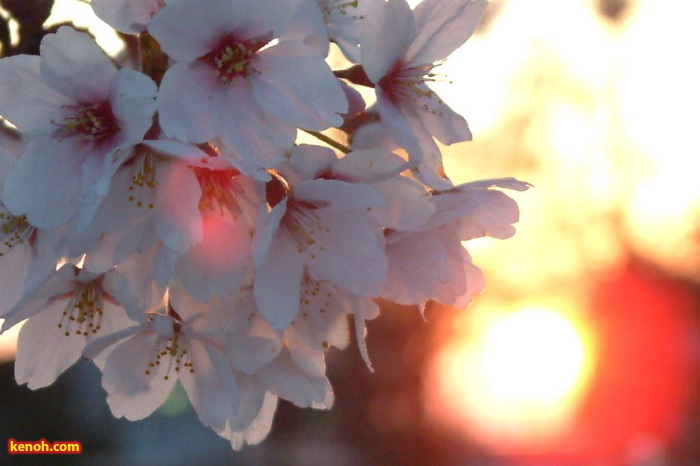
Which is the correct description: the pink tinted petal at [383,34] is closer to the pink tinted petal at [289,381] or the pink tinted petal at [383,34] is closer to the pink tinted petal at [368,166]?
the pink tinted petal at [368,166]

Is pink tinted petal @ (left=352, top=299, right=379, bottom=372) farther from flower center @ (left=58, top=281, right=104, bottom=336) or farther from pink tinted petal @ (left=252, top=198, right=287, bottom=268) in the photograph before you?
flower center @ (left=58, top=281, right=104, bottom=336)

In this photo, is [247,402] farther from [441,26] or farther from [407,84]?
[441,26]

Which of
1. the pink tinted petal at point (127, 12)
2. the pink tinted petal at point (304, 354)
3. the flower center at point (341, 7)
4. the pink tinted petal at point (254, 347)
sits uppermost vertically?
the flower center at point (341, 7)

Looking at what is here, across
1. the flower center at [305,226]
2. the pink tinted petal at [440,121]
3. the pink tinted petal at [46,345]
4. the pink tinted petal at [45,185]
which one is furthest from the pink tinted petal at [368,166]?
the pink tinted petal at [46,345]

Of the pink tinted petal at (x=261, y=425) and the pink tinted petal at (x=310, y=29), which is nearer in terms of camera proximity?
the pink tinted petal at (x=310, y=29)

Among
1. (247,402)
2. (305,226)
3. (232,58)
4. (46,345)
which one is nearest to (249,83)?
(232,58)

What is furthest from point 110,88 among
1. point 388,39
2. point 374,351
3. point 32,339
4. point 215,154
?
point 374,351

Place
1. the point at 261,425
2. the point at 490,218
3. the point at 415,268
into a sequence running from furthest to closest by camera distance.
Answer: the point at 261,425, the point at 490,218, the point at 415,268

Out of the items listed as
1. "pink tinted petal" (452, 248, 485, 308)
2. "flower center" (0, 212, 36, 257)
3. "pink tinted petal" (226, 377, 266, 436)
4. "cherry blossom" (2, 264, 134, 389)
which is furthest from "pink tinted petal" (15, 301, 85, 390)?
"pink tinted petal" (452, 248, 485, 308)
